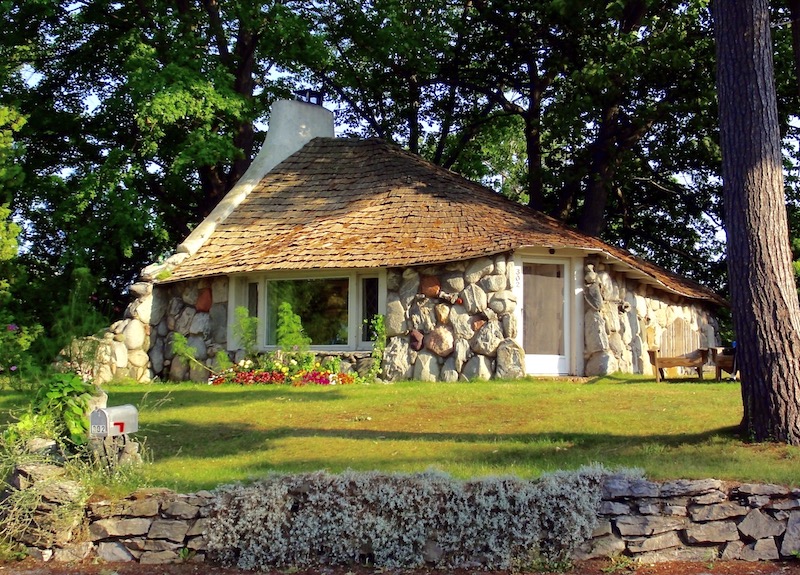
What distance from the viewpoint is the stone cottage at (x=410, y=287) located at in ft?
49.9

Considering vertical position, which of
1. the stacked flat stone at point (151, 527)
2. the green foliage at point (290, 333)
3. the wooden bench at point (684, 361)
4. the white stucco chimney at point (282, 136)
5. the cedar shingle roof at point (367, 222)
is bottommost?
the stacked flat stone at point (151, 527)

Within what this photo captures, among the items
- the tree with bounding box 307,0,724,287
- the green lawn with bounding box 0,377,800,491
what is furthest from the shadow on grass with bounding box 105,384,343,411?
the tree with bounding box 307,0,724,287

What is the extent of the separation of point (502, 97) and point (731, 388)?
12.3m

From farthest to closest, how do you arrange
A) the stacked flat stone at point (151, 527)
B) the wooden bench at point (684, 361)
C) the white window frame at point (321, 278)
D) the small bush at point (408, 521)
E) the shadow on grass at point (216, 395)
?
the white window frame at point (321, 278) → the wooden bench at point (684, 361) → the shadow on grass at point (216, 395) → the stacked flat stone at point (151, 527) → the small bush at point (408, 521)

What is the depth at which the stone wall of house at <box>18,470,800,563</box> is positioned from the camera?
23.1 feet

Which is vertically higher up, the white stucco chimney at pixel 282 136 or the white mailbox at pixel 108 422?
the white stucco chimney at pixel 282 136

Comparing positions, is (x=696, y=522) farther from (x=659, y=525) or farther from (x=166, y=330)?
(x=166, y=330)

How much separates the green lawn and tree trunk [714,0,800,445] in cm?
52

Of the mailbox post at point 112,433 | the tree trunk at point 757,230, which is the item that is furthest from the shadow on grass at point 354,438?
the mailbox post at point 112,433

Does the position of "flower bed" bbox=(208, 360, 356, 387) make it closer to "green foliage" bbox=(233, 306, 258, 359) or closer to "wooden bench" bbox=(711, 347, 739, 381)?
"green foliage" bbox=(233, 306, 258, 359)

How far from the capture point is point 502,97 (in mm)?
23656

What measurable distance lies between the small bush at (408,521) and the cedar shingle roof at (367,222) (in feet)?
26.7

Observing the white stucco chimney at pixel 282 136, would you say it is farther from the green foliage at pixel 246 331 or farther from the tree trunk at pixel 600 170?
the tree trunk at pixel 600 170

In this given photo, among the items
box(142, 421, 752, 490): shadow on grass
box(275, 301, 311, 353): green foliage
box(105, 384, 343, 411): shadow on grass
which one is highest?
box(275, 301, 311, 353): green foliage
